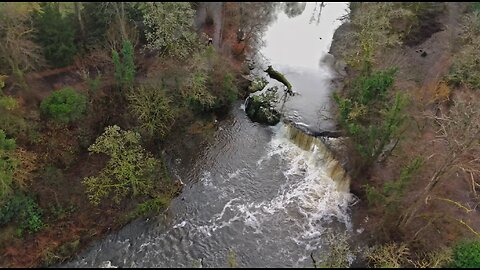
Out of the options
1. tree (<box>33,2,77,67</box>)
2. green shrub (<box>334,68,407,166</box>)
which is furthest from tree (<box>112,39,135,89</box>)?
green shrub (<box>334,68,407,166</box>)

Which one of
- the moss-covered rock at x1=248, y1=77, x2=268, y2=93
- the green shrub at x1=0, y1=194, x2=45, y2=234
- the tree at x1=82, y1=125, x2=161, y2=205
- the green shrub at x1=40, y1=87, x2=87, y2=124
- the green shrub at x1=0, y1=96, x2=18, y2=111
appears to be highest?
the green shrub at x1=0, y1=96, x2=18, y2=111

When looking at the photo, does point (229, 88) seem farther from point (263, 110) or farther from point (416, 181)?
point (416, 181)

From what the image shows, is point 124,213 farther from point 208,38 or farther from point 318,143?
point 208,38

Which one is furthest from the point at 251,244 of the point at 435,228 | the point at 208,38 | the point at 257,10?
the point at 257,10

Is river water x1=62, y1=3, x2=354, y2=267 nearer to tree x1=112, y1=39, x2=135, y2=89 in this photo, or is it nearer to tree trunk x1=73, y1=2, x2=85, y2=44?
tree x1=112, y1=39, x2=135, y2=89

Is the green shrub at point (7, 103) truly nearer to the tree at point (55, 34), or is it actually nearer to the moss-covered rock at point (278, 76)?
the tree at point (55, 34)

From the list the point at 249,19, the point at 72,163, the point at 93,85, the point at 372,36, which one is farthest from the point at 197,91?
the point at 372,36

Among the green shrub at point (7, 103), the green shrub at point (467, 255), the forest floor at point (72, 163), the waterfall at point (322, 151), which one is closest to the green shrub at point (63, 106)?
the forest floor at point (72, 163)

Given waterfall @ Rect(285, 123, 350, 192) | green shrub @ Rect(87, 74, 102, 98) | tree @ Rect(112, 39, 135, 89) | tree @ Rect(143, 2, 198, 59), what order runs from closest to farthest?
tree @ Rect(112, 39, 135, 89) → green shrub @ Rect(87, 74, 102, 98) → waterfall @ Rect(285, 123, 350, 192) → tree @ Rect(143, 2, 198, 59)
